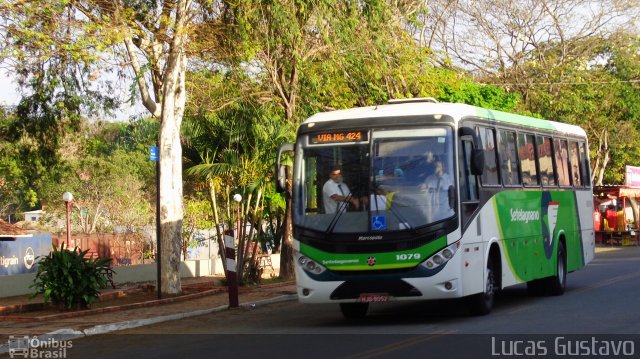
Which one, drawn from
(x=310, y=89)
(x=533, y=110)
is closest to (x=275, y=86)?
(x=310, y=89)

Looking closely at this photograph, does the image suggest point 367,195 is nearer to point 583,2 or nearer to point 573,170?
point 573,170

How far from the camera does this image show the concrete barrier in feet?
85.5

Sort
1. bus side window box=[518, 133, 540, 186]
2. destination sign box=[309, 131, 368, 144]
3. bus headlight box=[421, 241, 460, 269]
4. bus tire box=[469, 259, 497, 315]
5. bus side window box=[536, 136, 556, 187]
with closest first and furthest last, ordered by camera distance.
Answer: bus headlight box=[421, 241, 460, 269]
destination sign box=[309, 131, 368, 144]
bus tire box=[469, 259, 497, 315]
bus side window box=[518, 133, 540, 186]
bus side window box=[536, 136, 556, 187]

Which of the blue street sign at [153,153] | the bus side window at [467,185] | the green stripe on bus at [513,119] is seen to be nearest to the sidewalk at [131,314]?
the blue street sign at [153,153]

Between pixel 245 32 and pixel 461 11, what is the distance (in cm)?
2871

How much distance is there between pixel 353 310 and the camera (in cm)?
1619

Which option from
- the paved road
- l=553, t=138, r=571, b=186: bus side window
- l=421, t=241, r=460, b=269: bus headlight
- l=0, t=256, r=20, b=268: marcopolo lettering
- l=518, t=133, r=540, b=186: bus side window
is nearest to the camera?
the paved road

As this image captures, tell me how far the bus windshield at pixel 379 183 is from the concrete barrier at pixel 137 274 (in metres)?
11.8

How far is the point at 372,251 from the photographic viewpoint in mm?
14414

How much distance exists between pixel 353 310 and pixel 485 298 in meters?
2.11

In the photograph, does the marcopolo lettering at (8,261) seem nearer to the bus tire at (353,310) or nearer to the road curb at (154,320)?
the road curb at (154,320)

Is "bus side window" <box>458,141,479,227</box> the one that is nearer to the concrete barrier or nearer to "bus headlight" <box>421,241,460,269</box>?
"bus headlight" <box>421,241,460,269</box>

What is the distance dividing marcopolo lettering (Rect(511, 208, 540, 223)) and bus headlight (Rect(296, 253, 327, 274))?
13.2 ft

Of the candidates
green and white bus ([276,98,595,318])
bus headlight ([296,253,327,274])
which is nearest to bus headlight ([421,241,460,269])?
green and white bus ([276,98,595,318])
